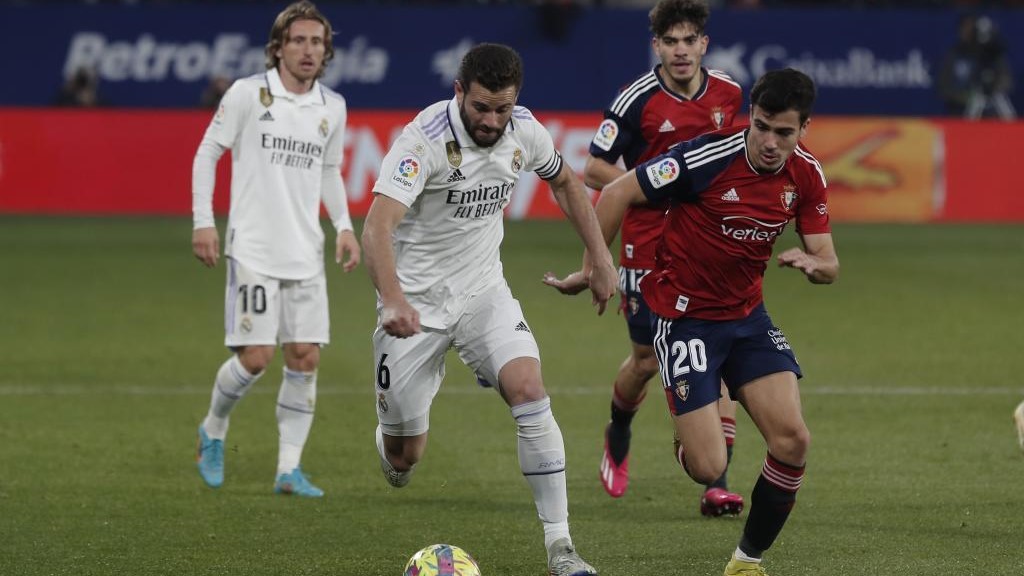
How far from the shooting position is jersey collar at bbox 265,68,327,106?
8.20 m

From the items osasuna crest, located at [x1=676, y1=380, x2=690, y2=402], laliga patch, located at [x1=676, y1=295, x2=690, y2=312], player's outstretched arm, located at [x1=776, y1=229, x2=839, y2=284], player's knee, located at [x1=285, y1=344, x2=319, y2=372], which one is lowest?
player's knee, located at [x1=285, y1=344, x2=319, y2=372]

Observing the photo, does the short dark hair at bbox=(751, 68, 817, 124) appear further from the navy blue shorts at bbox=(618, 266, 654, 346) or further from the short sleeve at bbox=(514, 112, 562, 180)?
the navy blue shorts at bbox=(618, 266, 654, 346)

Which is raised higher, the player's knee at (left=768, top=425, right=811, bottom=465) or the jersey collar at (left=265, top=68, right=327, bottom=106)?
the jersey collar at (left=265, top=68, right=327, bottom=106)

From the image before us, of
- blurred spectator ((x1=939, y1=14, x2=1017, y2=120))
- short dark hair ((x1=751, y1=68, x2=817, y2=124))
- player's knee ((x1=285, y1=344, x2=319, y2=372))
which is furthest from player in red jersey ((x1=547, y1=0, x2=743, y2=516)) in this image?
blurred spectator ((x1=939, y1=14, x2=1017, y2=120))

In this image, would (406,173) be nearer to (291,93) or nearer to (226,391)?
(291,93)

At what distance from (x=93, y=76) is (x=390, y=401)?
1979 cm

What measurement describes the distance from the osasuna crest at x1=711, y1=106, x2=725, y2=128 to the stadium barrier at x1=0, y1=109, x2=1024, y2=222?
12.2 metres

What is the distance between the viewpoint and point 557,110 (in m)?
26.2

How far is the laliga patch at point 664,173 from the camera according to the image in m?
6.64

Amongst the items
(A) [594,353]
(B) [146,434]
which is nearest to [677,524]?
(B) [146,434]

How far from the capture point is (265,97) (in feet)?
26.8

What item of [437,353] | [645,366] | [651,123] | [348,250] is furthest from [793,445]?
[348,250]

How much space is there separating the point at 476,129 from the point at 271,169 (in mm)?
2146

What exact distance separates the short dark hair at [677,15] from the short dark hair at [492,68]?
6.38ft
